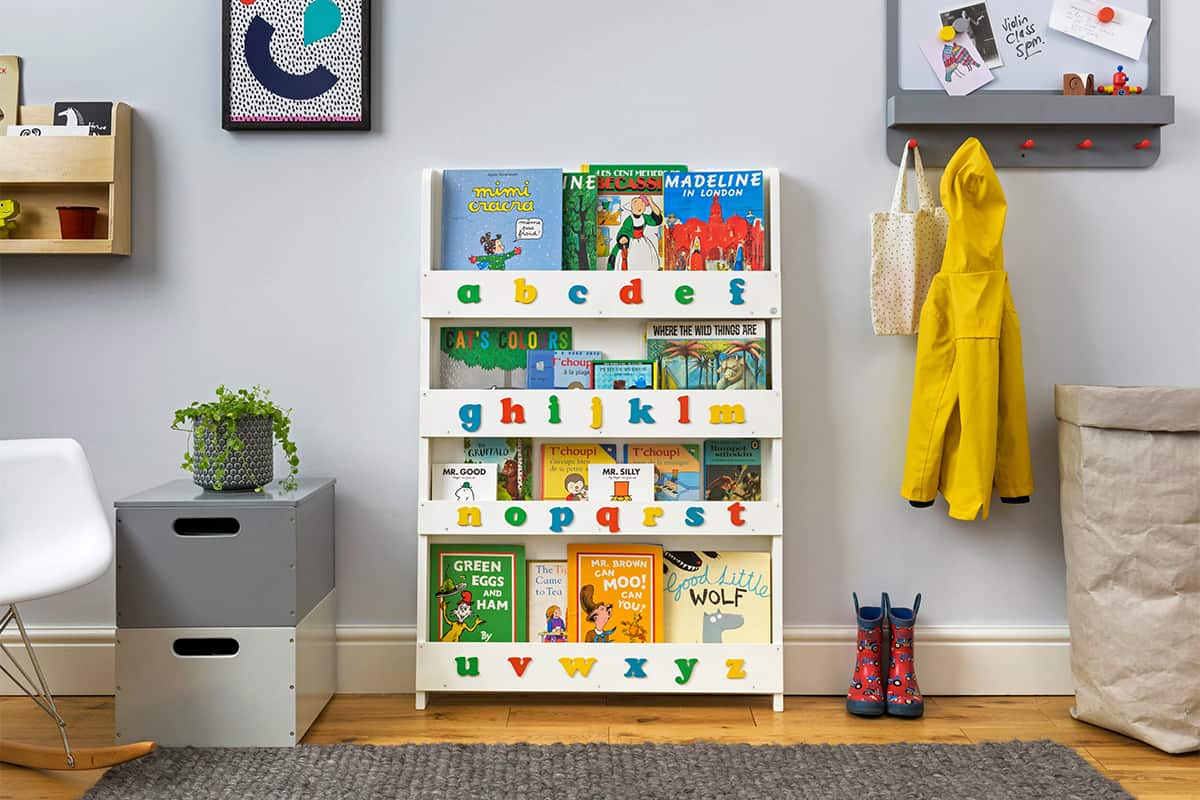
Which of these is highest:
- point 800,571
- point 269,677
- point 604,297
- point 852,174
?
point 852,174

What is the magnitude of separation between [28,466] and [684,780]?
1.41 m

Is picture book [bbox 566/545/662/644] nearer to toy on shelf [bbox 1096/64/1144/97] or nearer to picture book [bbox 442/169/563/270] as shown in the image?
picture book [bbox 442/169/563/270]

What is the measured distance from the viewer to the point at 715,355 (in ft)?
7.36

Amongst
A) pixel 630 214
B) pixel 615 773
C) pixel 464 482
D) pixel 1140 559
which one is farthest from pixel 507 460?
pixel 1140 559

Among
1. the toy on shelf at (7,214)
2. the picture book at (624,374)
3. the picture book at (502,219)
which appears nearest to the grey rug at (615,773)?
the picture book at (624,374)

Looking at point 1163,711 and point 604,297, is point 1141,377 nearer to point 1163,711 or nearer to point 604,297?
point 1163,711

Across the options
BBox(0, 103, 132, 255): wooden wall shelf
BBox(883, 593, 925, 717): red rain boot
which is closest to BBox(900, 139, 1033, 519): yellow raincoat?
BBox(883, 593, 925, 717): red rain boot

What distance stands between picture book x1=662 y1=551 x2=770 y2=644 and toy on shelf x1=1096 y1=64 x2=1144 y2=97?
4.28 feet

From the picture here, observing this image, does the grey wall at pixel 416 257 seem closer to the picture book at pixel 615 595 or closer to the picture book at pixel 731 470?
the picture book at pixel 731 470

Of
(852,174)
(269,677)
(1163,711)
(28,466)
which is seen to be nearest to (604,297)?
(852,174)

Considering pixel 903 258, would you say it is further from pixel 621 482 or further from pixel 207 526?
pixel 207 526

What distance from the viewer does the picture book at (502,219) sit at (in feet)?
7.32

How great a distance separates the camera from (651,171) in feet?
7.39

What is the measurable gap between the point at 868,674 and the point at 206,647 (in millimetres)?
1418
